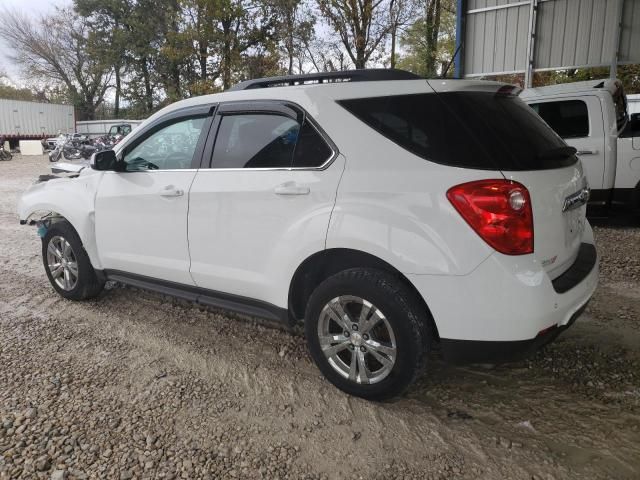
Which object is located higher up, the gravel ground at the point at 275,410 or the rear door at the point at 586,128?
the rear door at the point at 586,128

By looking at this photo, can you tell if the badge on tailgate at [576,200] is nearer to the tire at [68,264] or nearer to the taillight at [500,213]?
the taillight at [500,213]

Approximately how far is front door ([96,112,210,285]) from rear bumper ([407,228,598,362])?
1.83 m

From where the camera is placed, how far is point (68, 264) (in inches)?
171

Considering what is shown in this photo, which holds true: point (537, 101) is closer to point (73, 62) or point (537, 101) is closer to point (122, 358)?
point (122, 358)

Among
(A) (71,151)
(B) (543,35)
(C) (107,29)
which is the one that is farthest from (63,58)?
(B) (543,35)

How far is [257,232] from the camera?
→ 2994mm

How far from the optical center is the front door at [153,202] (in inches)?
135

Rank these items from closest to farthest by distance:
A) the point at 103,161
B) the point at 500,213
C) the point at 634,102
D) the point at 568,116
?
the point at 500,213
the point at 103,161
the point at 568,116
the point at 634,102

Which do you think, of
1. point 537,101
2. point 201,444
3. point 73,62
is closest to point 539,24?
point 537,101

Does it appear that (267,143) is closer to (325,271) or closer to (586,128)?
(325,271)

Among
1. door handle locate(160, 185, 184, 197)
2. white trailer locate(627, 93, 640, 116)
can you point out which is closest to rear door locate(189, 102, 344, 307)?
door handle locate(160, 185, 184, 197)

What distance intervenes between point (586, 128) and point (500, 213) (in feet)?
18.3

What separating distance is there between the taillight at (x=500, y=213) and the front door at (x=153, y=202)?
1.95 meters

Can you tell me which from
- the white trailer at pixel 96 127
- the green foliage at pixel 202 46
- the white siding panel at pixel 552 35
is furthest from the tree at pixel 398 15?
the white trailer at pixel 96 127
